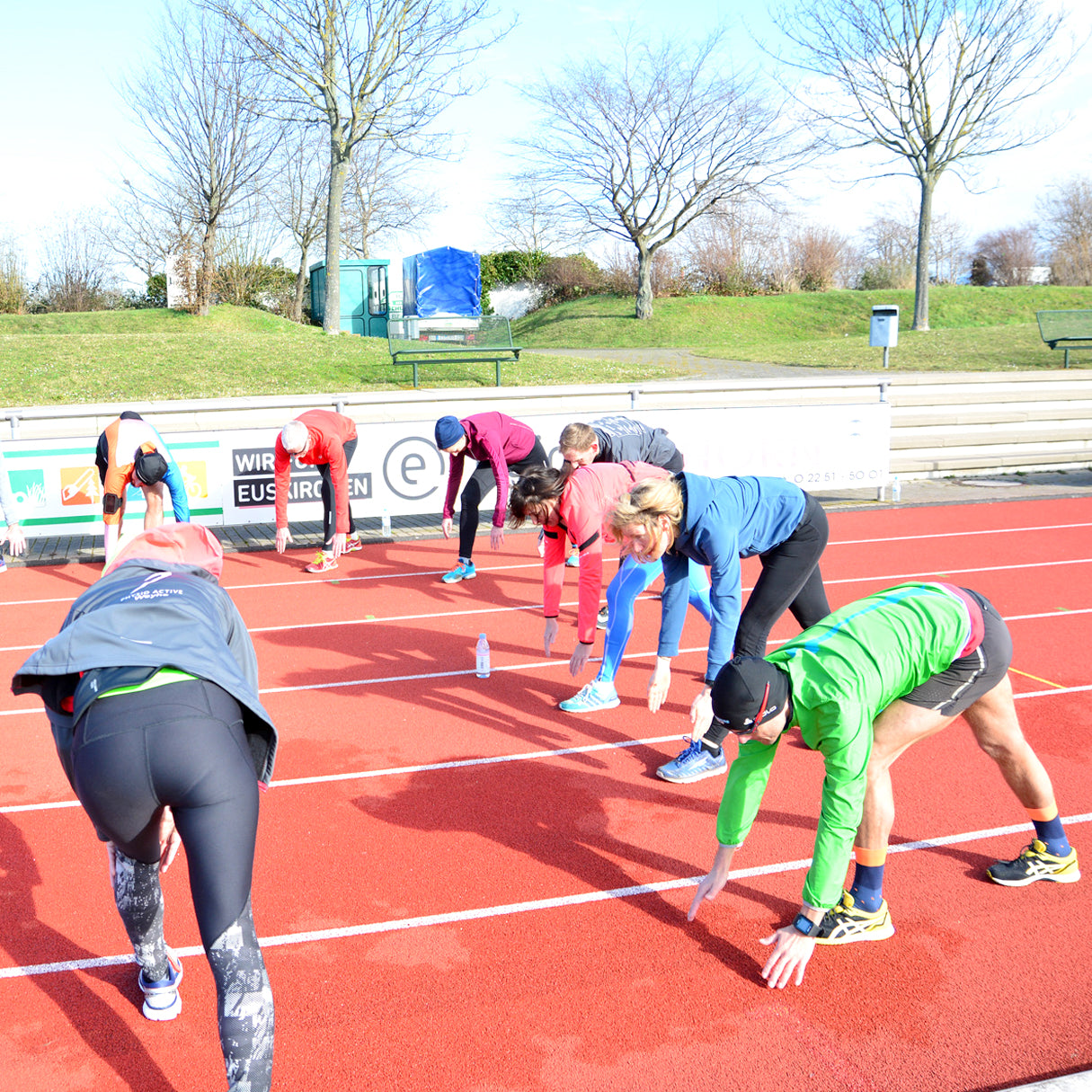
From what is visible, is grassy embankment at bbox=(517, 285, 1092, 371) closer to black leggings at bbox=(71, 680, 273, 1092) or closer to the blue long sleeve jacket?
the blue long sleeve jacket

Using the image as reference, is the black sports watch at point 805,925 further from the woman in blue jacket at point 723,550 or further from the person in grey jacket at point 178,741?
the person in grey jacket at point 178,741

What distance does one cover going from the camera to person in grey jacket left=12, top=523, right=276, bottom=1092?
2633 mm

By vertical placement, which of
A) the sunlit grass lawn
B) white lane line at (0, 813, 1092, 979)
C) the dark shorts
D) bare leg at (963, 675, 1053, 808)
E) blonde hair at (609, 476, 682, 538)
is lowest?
white lane line at (0, 813, 1092, 979)

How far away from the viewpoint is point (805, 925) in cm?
357

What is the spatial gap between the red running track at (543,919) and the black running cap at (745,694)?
48.4 inches

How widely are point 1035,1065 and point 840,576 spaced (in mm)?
7327

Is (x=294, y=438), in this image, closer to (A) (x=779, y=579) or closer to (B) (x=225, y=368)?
(A) (x=779, y=579)

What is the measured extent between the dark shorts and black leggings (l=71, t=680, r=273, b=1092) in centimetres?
245

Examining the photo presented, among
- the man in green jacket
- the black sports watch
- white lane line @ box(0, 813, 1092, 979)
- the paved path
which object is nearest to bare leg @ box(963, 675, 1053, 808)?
the man in green jacket

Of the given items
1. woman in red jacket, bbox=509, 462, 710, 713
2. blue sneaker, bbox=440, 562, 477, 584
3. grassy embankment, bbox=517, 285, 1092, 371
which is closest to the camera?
woman in red jacket, bbox=509, 462, 710, 713

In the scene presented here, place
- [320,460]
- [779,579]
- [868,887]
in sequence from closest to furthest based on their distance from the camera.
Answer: [868,887] → [779,579] → [320,460]

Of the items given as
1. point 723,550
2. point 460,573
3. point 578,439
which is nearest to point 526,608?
point 460,573

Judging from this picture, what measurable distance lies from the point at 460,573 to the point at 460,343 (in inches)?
430

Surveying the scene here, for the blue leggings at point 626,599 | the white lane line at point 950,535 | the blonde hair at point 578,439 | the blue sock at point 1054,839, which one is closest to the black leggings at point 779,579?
the blue leggings at point 626,599
